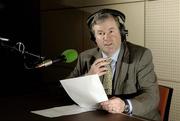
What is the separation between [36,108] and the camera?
1530 millimetres

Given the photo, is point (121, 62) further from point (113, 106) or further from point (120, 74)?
point (113, 106)

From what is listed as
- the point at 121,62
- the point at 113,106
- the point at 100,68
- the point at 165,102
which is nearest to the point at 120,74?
the point at 121,62

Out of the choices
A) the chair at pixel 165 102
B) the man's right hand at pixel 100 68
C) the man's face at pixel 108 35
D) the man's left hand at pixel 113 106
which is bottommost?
the chair at pixel 165 102

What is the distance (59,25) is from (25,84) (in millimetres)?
806

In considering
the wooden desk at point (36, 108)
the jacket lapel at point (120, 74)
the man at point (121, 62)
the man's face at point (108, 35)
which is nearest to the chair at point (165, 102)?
the man at point (121, 62)

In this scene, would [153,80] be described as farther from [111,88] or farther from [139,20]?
[139,20]

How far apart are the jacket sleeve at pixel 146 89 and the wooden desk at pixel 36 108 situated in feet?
0.62

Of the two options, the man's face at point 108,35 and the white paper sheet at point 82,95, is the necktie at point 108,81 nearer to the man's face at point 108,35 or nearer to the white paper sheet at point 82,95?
the man's face at point 108,35

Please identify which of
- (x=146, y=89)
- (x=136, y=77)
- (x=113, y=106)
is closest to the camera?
(x=113, y=106)

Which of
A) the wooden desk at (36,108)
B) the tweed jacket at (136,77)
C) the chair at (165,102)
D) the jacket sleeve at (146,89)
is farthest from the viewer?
the chair at (165,102)

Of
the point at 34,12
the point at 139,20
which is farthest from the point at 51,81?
the point at 139,20

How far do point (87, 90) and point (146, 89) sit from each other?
1.28 ft

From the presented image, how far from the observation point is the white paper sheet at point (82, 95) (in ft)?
4.70

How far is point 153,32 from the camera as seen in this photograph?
2.59 m
